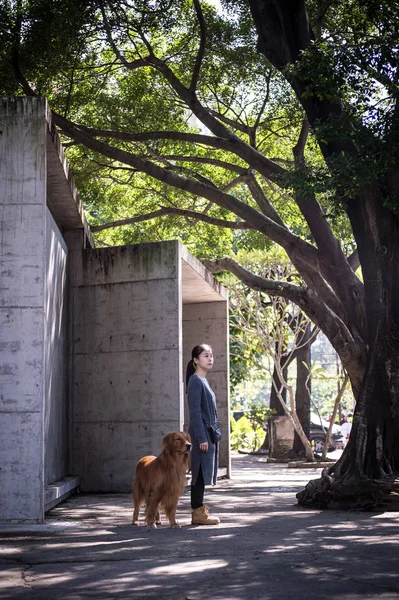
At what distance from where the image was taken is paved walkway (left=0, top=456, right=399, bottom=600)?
5.14 meters

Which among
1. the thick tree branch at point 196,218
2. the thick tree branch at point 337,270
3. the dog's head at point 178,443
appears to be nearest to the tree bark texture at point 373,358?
the thick tree branch at point 337,270

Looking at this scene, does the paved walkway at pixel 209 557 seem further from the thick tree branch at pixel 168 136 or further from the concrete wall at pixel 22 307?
the thick tree branch at pixel 168 136

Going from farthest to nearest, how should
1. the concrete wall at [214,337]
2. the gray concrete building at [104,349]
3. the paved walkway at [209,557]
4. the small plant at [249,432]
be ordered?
the small plant at [249,432] → the concrete wall at [214,337] → the gray concrete building at [104,349] → the paved walkway at [209,557]

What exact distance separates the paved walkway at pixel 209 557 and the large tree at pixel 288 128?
2.26m

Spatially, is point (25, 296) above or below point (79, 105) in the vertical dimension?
below

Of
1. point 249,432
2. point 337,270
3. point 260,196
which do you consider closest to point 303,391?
point 249,432

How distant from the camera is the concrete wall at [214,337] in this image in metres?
18.5

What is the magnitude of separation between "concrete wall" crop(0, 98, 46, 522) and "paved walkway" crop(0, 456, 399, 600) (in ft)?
1.59

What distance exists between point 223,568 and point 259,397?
124228mm

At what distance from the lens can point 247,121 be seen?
18.4 meters

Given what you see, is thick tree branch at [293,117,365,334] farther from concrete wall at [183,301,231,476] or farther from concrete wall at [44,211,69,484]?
concrete wall at [183,301,231,476]

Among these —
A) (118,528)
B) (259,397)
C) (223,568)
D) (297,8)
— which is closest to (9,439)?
(118,528)

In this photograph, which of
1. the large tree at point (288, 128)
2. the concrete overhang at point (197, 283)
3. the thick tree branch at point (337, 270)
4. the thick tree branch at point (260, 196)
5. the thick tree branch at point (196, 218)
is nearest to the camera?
the large tree at point (288, 128)

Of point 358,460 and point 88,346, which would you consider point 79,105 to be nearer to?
point 88,346
